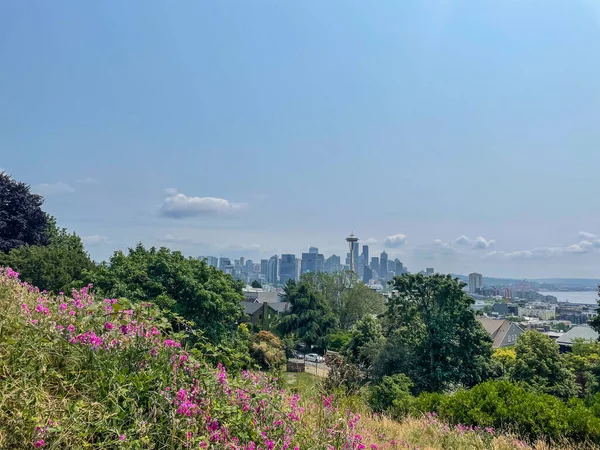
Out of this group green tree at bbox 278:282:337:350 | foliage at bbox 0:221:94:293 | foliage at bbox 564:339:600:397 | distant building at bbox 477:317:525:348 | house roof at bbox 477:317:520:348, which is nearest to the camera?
foliage at bbox 0:221:94:293

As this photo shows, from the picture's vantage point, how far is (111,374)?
1.99 m

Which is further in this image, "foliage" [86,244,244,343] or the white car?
the white car

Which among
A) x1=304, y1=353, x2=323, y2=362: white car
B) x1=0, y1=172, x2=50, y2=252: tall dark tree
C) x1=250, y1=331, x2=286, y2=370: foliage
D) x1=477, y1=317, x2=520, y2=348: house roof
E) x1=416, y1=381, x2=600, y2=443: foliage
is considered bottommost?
x1=304, y1=353, x2=323, y2=362: white car

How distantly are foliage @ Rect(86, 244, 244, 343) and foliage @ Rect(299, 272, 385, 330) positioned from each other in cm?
2195

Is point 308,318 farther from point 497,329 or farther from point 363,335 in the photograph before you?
point 497,329

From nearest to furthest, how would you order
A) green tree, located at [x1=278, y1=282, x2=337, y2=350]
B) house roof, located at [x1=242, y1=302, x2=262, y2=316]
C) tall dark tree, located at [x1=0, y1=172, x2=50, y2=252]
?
tall dark tree, located at [x1=0, y1=172, x2=50, y2=252] < green tree, located at [x1=278, y1=282, x2=337, y2=350] < house roof, located at [x1=242, y1=302, x2=262, y2=316]

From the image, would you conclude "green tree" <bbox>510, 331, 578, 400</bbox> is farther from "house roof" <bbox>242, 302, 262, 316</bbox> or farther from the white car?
Result: "house roof" <bbox>242, 302, 262, 316</bbox>

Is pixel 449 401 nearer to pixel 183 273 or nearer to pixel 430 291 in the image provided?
pixel 183 273

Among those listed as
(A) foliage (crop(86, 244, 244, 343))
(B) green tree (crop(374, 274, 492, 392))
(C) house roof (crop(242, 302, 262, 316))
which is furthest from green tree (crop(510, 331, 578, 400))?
(C) house roof (crop(242, 302, 262, 316))

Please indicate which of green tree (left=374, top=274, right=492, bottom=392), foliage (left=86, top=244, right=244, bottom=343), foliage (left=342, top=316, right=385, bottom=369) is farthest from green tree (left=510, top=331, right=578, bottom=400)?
foliage (left=86, top=244, right=244, bottom=343)

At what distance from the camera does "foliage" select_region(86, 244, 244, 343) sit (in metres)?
13.5

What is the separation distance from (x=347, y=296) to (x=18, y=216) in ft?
92.2

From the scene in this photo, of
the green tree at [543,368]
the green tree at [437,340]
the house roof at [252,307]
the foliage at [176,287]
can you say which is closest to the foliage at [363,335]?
the green tree at [437,340]

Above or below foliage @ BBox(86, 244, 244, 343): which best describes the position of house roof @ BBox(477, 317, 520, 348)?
below
